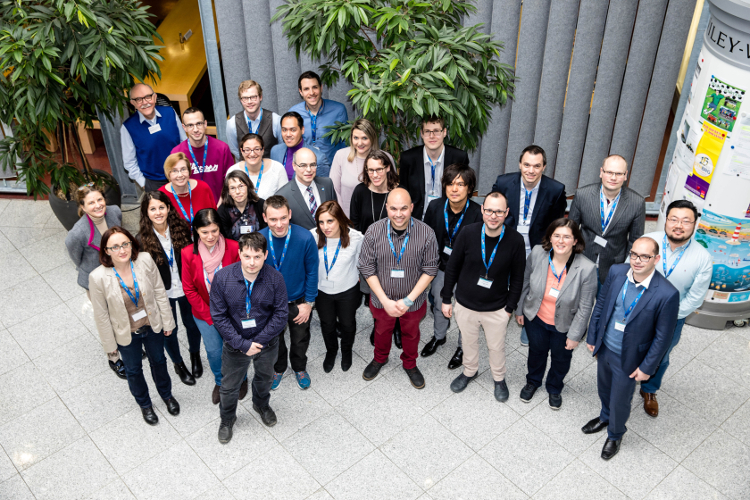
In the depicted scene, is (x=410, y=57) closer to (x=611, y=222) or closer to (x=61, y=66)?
(x=611, y=222)

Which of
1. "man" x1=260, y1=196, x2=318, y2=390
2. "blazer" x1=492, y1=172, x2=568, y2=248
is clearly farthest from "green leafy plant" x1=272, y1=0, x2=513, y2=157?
"man" x1=260, y1=196, x2=318, y2=390

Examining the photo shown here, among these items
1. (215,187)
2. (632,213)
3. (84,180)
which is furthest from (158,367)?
(632,213)

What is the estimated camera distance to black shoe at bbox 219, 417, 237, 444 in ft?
13.0

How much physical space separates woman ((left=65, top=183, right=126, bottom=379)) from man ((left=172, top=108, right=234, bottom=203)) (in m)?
0.80

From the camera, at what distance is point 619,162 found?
3916mm

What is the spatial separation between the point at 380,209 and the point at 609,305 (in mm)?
1632

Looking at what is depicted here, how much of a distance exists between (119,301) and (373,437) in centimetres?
178

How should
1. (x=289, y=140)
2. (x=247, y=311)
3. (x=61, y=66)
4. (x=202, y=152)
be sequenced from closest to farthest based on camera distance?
(x=247, y=311), (x=289, y=140), (x=202, y=152), (x=61, y=66)

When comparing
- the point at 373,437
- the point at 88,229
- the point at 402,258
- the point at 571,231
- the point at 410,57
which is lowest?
the point at 373,437

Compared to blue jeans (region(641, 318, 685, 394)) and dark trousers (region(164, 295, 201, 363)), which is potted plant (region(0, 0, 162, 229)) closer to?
dark trousers (region(164, 295, 201, 363))

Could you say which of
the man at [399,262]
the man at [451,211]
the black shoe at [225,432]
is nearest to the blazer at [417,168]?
the man at [451,211]

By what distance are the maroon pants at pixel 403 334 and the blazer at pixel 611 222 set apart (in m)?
→ 1.21

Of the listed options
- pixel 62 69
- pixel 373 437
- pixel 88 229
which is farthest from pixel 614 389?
pixel 62 69

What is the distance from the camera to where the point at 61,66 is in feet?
15.9
